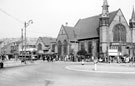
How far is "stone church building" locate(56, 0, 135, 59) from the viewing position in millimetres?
69250

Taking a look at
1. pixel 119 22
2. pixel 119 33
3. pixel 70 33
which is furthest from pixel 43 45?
pixel 119 22

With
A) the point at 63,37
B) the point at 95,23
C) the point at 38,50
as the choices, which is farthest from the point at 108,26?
the point at 38,50

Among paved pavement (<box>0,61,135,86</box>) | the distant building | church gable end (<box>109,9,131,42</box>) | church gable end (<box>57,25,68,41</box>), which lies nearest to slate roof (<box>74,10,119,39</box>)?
church gable end (<box>109,9,131,42</box>)

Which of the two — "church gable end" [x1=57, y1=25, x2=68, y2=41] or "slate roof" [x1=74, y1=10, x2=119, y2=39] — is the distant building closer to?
"church gable end" [x1=57, y1=25, x2=68, y2=41]

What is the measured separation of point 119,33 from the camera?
71.2 m

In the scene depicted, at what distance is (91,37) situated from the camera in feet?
251

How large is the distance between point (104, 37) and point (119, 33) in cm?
559

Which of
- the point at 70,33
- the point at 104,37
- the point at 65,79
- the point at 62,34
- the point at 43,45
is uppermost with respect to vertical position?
the point at 70,33

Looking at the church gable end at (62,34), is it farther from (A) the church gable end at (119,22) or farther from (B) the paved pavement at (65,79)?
(B) the paved pavement at (65,79)

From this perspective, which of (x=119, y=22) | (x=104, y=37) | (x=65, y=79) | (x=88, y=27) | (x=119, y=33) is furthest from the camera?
(x=88, y=27)

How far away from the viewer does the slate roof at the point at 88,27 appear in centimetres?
7764

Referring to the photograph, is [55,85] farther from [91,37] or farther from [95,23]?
[95,23]

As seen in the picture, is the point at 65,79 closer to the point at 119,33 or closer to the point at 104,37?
the point at 104,37

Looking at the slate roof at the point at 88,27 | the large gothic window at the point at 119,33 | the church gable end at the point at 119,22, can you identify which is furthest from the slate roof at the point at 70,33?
the large gothic window at the point at 119,33
